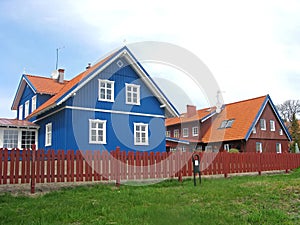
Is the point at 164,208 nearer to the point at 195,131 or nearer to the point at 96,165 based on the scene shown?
the point at 96,165

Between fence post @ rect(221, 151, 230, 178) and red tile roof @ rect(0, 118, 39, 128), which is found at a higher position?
red tile roof @ rect(0, 118, 39, 128)

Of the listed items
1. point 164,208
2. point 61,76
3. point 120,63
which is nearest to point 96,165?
point 164,208

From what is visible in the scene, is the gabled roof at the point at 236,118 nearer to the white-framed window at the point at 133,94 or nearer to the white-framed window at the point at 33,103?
the white-framed window at the point at 133,94

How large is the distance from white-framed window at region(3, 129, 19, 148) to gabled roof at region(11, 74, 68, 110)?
148 inches

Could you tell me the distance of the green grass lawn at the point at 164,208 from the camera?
20.4 feet

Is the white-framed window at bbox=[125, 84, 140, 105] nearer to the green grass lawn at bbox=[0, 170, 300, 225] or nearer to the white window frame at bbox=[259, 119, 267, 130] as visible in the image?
the green grass lawn at bbox=[0, 170, 300, 225]

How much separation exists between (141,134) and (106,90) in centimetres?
401

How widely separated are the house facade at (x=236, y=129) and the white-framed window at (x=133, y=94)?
12.7m

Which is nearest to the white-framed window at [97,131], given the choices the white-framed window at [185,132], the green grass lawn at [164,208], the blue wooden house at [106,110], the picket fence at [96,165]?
the blue wooden house at [106,110]

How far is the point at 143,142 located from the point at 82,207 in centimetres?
1484

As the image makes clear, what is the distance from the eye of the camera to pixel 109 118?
20688 mm

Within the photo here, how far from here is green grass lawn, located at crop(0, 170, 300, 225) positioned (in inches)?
245

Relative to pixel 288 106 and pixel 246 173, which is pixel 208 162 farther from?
pixel 288 106

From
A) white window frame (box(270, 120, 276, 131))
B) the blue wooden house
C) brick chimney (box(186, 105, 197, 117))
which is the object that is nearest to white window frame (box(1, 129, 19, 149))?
the blue wooden house
